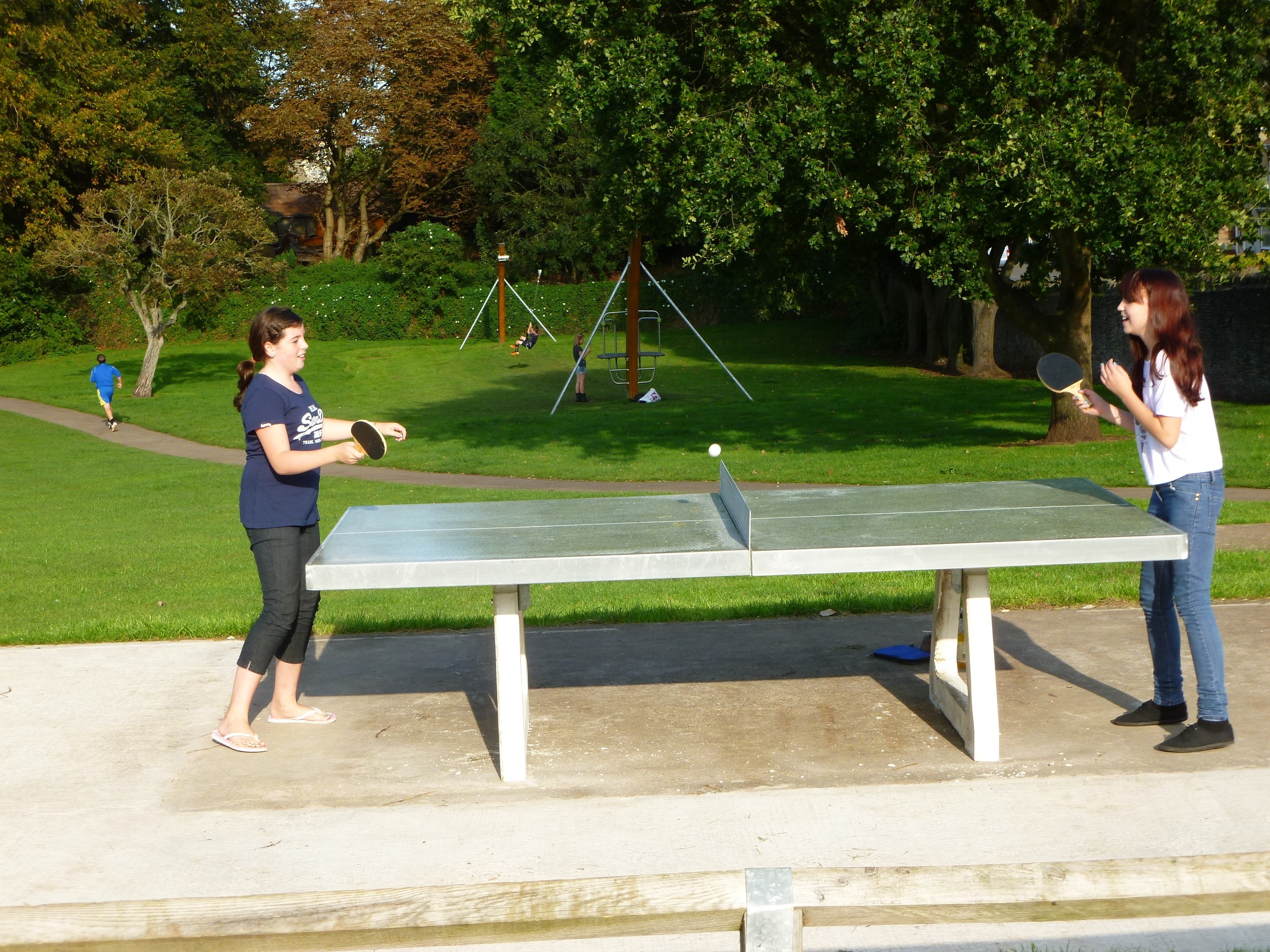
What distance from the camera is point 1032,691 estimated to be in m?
6.11

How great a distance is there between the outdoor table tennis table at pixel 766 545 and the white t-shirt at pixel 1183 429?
0.25 m

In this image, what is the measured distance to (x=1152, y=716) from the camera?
5500 millimetres

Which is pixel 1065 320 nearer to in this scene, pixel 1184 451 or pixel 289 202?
pixel 1184 451

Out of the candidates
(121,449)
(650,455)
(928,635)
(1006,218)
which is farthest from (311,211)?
(928,635)

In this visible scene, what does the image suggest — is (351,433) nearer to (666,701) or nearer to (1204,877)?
(666,701)

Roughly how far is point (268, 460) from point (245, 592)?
16.4 ft

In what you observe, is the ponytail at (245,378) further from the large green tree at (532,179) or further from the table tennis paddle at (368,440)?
the large green tree at (532,179)

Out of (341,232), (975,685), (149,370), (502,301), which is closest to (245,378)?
(975,685)

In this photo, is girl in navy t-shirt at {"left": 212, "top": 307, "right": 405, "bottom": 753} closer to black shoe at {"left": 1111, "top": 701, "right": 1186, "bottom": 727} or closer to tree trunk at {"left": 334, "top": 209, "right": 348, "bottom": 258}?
black shoe at {"left": 1111, "top": 701, "right": 1186, "bottom": 727}

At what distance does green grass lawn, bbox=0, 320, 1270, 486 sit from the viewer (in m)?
17.6

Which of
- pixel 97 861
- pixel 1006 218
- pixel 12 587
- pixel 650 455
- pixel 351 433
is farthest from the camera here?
pixel 650 455

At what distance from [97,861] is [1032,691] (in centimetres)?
432

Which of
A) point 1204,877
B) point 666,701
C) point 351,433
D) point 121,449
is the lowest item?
point 121,449

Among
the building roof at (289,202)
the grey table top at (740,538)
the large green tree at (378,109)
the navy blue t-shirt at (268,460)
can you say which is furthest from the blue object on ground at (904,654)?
the building roof at (289,202)
